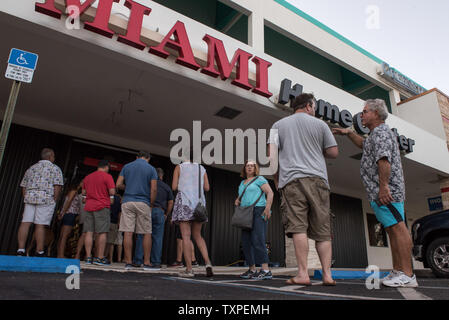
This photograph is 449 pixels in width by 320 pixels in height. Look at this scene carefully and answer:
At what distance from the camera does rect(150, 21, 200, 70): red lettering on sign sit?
507cm

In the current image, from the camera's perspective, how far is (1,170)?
655 centimetres

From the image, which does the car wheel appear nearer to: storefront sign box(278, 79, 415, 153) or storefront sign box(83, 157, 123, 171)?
storefront sign box(278, 79, 415, 153)

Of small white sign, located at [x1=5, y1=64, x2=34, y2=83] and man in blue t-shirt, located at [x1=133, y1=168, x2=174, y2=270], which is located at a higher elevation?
small white sign, located at [x1=5, y1=64, x2=34, y2=83]

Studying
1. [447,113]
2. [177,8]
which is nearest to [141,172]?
[177,8]

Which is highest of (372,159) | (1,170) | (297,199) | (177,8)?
(177,8)

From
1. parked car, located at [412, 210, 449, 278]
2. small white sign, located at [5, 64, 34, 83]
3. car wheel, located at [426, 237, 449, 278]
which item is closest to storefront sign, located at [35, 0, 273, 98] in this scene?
small white sign, located at [5, 64, 34, 83]

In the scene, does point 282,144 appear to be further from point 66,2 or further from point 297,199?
point 66,2

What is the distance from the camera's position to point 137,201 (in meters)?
4.38

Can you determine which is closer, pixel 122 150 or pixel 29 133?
pixel 29 133

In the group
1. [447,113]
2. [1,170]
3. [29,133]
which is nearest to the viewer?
[1,170]

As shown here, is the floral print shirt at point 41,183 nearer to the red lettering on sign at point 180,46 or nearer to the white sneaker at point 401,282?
the red lettering on sign at point 180,46

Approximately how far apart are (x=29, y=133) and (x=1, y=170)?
1011mm

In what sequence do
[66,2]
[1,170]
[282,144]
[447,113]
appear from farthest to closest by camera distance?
[447,113]
[1,170]
[66,2]
[282,144]

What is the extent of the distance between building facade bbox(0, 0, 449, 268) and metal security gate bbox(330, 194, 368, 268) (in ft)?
0.25
